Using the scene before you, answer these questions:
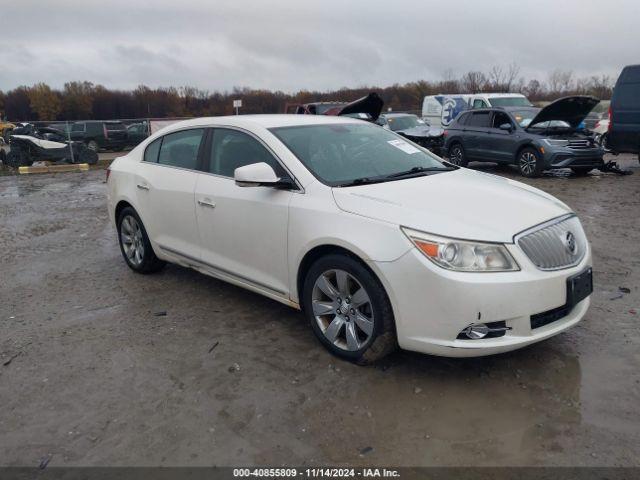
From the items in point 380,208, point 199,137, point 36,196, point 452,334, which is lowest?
point 36,196

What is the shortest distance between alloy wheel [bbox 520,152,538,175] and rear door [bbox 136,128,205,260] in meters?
9.29

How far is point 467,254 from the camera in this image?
3.05 meters

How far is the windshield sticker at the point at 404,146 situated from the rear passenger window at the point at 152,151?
231cm

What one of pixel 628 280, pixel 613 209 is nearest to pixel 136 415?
pixel 628 280

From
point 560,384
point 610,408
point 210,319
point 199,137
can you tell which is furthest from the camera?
point 199,137

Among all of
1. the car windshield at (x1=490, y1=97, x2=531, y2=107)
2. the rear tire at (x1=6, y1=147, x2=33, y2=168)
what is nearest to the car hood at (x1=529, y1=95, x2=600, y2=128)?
the car windshield at (x1=490, y1=97, x2=531, y2=107)

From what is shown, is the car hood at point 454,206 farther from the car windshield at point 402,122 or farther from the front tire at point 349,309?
the car windshield at point 402,122

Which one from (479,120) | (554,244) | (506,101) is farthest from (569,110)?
(554,244)

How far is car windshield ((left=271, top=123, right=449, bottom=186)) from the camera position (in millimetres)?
3916

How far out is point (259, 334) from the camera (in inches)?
162

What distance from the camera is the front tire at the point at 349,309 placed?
3273 millimetres

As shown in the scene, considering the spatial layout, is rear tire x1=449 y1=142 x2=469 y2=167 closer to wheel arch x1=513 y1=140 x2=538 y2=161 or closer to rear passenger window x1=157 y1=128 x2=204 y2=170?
wheel arch x1=513 y1=140 x2=538 y2=161

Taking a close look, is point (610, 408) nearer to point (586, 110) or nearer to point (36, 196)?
point (586, 110)

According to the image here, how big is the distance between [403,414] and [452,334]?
53cm
